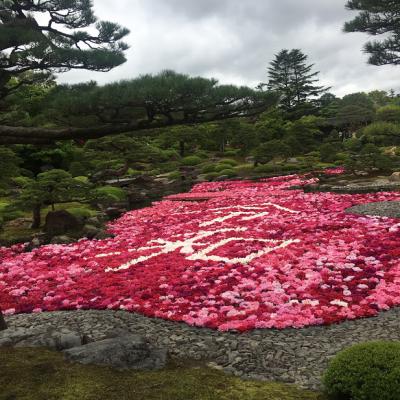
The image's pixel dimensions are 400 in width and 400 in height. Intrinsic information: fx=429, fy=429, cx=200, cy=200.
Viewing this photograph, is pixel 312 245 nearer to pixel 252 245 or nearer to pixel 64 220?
pixel 252 245

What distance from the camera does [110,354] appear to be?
19.8 ft

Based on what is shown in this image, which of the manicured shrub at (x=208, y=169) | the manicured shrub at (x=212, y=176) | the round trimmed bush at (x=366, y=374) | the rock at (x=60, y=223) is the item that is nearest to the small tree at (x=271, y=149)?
the manicured shrub at (x=212, y=176)

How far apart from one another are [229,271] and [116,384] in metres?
5.93

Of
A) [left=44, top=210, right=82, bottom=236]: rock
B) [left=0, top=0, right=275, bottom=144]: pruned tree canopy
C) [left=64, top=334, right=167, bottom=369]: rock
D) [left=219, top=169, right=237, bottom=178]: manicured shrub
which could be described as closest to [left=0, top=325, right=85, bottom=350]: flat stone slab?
[left=64, top=334, right=167, bottom=369]: rock

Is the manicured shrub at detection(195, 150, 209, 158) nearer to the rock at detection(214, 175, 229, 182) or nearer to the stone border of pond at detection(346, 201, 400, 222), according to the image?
the rock at detection(214, 175, 229, 182)

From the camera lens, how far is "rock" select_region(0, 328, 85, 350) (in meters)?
6.62

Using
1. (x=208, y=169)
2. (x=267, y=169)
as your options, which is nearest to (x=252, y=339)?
(x=267, y=169)

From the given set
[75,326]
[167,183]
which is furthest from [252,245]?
[167,183]

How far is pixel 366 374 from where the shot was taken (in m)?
4.79

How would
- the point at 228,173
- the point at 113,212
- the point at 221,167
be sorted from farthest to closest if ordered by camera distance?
the point at 221,167, the point at 228,173, the point at 113,212

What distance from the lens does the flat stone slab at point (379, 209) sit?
16969 mm

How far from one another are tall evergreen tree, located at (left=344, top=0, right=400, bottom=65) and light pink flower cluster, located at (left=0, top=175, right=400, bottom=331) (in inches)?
383

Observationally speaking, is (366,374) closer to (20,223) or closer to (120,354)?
(120,354)

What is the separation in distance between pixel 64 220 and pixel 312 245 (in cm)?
1122
